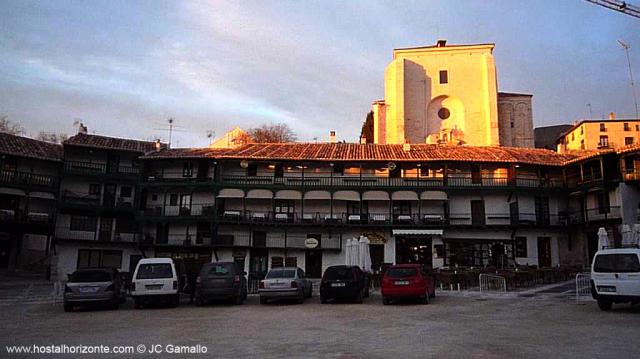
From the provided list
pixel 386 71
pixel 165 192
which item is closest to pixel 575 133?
pixel 386 71

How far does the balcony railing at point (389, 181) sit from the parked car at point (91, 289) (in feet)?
77.7

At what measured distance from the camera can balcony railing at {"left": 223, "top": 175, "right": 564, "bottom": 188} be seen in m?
40.7

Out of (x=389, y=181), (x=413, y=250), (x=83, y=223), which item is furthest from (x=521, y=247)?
(x=83, y=223)

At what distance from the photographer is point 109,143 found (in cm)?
4538

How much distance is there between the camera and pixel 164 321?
13.6 meters

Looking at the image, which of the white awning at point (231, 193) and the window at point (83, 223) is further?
the window at point (83, 223)

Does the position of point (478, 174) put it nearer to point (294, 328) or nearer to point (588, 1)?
point (588, 1)

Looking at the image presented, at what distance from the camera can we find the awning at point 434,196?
3988 centimetres

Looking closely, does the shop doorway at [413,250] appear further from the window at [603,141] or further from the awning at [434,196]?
the window at [603,141]

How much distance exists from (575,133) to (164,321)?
69.1 meters

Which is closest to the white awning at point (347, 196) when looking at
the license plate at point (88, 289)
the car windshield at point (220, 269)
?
the car windshield at point (220, 269)

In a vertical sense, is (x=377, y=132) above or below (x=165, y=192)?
above

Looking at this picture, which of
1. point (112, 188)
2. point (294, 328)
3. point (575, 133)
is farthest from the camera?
point (575, 133)

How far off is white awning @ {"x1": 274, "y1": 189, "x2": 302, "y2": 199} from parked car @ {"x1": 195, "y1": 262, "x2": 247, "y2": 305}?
72.2 ft
